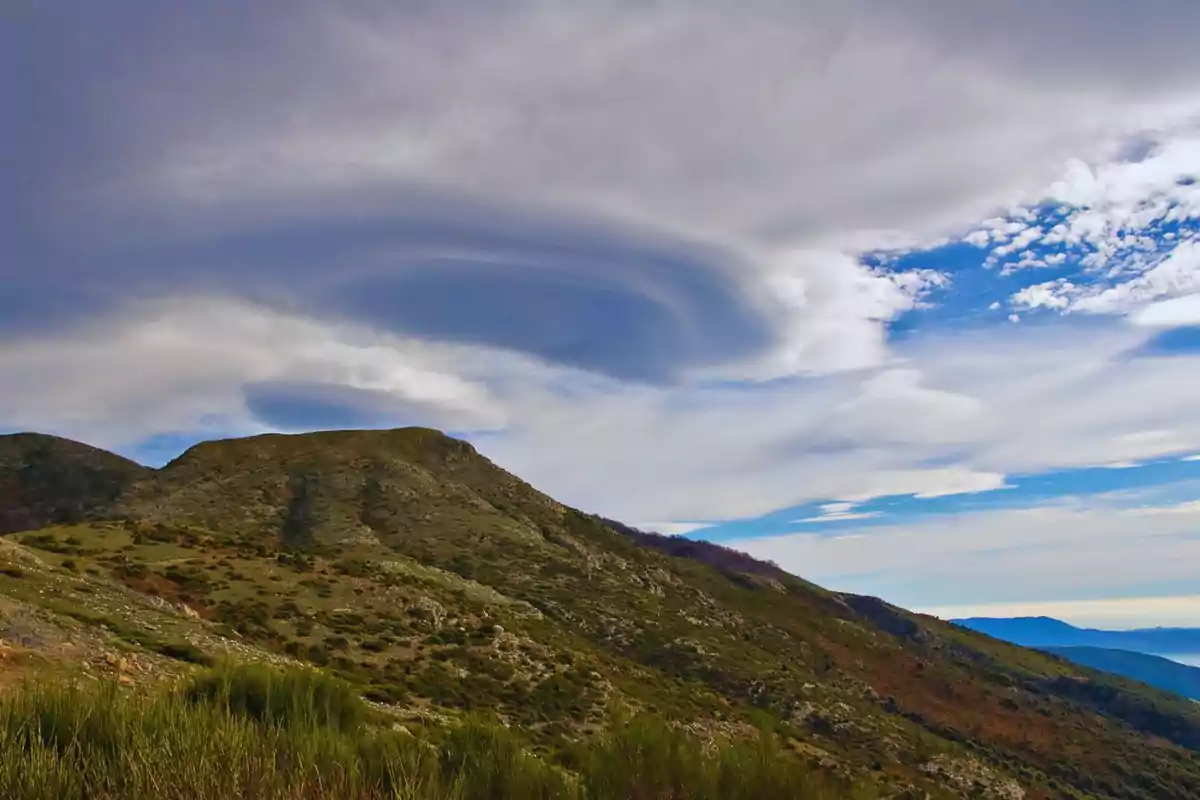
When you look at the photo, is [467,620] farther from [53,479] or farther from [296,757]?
[53,479]

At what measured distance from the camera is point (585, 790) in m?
9.84

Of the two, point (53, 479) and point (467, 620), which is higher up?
point (53, 479)

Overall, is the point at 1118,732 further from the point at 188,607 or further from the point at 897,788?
the point at 188,607

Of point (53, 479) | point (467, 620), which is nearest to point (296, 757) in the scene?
point (467, 620)

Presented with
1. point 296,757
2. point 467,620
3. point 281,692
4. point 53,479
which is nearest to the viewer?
point 296,757

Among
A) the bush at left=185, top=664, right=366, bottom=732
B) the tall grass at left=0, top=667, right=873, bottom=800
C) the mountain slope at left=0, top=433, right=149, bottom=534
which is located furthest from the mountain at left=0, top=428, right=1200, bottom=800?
the bush at left=185, top=664, right=366, bottom=732

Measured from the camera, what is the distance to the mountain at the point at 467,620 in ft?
91.1

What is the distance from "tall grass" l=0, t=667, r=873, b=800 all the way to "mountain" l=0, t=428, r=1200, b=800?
1.26 metres

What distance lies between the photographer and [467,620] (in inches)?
1676

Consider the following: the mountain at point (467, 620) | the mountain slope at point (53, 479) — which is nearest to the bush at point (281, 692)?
the mountain at point (467, 620)

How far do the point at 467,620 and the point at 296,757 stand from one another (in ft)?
117

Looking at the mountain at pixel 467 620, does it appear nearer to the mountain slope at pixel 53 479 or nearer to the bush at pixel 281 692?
the mountain slope at pixel 53 479

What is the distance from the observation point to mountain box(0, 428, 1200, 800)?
27.8 meters

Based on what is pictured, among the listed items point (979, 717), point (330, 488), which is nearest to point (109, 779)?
point (330, 488)
